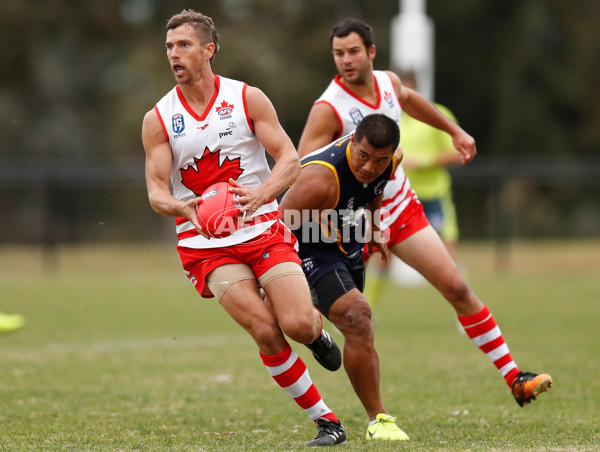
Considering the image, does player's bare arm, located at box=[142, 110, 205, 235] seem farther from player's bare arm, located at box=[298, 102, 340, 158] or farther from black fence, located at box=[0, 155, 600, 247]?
black fence, located at box=[0, 155, 600, 247]

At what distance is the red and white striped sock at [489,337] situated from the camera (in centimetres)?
621

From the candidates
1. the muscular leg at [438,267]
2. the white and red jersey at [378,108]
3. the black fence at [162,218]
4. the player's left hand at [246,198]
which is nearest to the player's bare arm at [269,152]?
the player's left hand at [246,198]

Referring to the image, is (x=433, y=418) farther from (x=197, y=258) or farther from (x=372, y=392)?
(x=197, y=258)

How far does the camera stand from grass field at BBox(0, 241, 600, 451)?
5.50 m

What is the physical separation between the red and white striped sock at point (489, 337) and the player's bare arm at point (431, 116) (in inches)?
44.6

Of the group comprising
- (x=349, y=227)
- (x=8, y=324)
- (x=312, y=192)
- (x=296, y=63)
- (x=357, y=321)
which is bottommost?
(x=8, y=324)

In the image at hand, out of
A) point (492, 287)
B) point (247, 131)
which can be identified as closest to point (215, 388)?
point (247, 131)

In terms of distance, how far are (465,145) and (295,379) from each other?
87.9 inches

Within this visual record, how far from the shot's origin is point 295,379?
531cm

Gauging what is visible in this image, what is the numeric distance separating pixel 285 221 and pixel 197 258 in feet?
2.11

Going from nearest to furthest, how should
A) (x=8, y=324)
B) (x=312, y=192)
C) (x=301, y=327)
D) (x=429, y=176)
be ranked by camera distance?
(x=301, y=327)
(x=312, y=192)
(x=8, y=324)
(x=429, y=176)

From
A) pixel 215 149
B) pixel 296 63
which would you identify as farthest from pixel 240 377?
pixel 296 63

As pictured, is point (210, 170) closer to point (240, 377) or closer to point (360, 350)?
point (360, 350)

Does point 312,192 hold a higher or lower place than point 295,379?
higher
